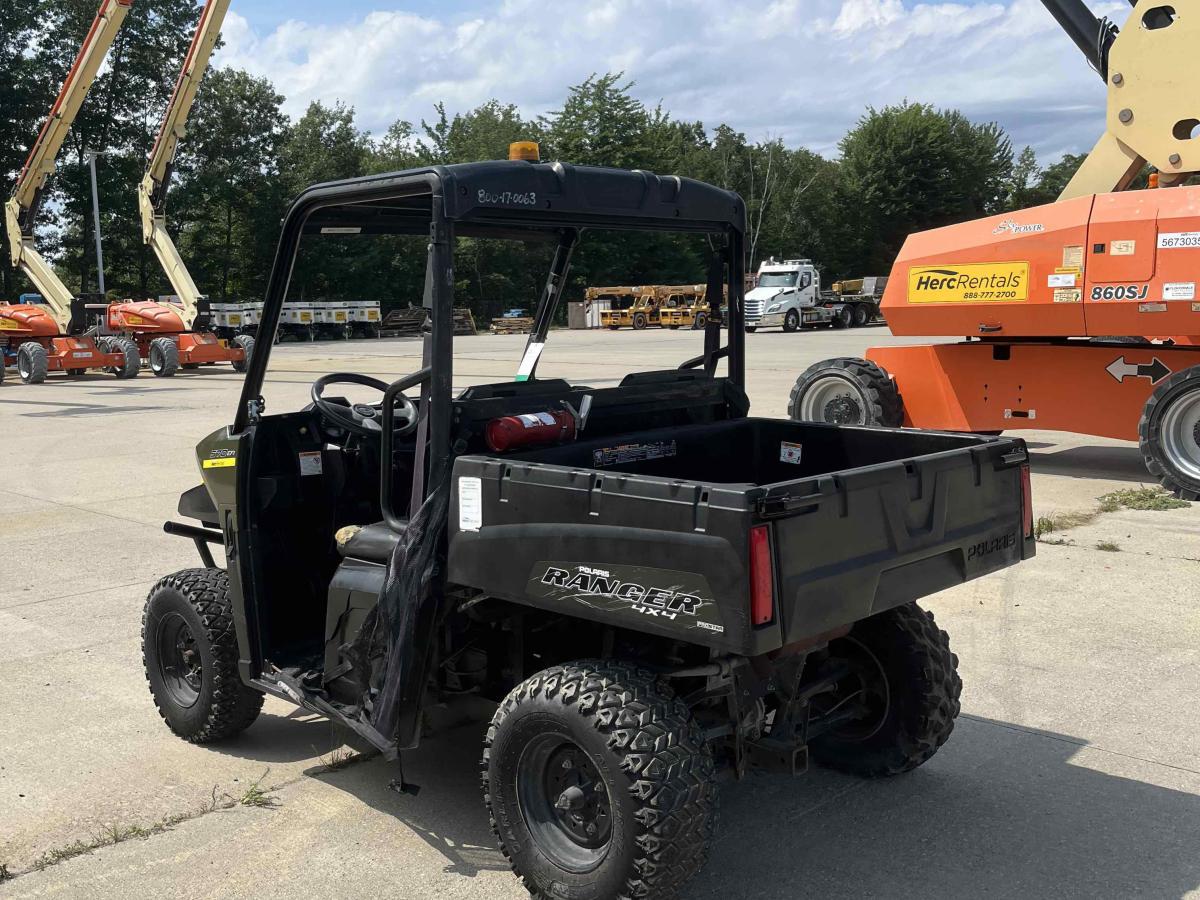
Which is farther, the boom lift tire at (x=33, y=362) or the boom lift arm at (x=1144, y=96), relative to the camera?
the boom lift tire at (x=33, y=362)

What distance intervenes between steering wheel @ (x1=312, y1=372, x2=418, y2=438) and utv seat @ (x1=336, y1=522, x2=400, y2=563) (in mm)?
330

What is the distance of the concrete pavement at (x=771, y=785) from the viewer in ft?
11.5

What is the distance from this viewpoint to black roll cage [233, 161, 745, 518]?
3426 mm

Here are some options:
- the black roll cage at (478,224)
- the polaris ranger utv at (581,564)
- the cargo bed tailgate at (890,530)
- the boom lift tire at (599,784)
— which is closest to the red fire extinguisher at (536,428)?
the polaris ranger utv at (581,564)

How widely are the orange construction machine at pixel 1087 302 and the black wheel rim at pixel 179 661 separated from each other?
287 inches

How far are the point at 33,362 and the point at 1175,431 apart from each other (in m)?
21.6

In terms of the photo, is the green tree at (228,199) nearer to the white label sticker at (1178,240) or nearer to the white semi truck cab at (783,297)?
the white semi truck cab at (783,297)

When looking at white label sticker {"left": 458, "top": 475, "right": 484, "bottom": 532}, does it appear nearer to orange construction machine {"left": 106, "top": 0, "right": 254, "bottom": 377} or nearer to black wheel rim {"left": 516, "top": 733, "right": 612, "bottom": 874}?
black wheel rim {"left": 516, "top": 733, "right": 612, "bottom": 874}

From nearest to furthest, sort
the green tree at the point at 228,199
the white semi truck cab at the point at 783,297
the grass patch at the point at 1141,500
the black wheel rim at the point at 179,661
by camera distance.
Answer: the black wheel rim at the point at 179,661 < the grass patch at the point at 1141,500 < the white semi truck cab at the point at 783,297 < the green tree at the point at 228,199

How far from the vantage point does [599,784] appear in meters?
3.18

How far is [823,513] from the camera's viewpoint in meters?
3.02

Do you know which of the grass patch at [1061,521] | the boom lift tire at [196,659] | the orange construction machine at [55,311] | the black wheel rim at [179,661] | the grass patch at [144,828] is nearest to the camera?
the grass patch at [144,828]

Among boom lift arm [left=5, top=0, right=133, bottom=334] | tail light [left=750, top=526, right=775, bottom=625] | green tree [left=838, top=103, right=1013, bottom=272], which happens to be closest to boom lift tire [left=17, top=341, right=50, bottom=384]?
boom lift arm [left=5, top=0, right=133, bottom=334]

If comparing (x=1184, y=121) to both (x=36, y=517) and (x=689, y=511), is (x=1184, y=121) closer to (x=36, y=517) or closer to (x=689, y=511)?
(x=689, y=511)
